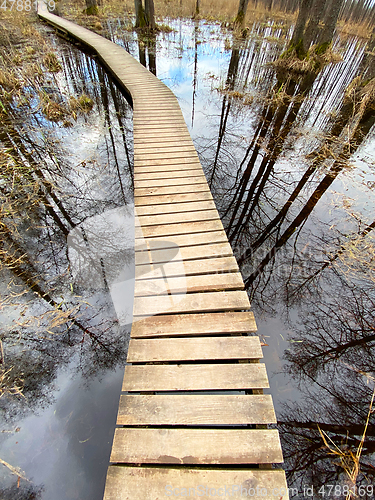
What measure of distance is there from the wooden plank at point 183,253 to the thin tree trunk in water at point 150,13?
14.1 meters

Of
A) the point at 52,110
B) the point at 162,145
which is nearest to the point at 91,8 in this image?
the point at 52,110

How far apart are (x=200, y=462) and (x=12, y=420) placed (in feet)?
4.47

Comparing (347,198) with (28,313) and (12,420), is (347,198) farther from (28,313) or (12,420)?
(12,420)

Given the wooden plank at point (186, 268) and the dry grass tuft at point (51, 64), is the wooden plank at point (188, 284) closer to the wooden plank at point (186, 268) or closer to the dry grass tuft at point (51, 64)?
the wooden plank at point (186, 268)

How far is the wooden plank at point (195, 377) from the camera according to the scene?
5.10 ft

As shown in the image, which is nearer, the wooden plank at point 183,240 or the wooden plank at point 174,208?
→ the wooden plank at point 183,240

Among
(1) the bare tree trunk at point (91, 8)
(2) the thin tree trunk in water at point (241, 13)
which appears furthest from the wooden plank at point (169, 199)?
(1) the bare tree trunk at point (91, 8)

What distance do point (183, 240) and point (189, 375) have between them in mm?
1299

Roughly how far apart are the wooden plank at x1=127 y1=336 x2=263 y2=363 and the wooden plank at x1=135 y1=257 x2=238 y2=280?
24.0 inches

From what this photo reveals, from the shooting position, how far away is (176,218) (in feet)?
8.69

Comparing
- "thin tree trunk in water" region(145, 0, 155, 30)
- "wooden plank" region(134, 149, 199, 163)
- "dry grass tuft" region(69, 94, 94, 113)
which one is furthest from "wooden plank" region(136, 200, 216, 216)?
"thin tree trunk in water" region(145, 0, 155, 30)

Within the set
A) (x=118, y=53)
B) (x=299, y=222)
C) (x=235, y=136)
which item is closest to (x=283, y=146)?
(x=235, y=136)

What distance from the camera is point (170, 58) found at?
28.4 feet

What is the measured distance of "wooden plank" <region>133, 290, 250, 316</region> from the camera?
76.1 inches
